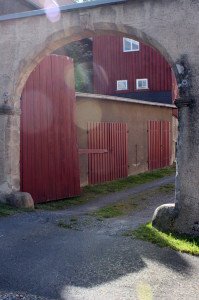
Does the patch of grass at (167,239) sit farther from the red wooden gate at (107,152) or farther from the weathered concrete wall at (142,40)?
the red wooden gate at (107,152)

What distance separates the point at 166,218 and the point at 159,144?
10.2m

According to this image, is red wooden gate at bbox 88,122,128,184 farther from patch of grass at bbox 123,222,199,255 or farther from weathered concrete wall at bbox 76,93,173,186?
patch of grass at bbox 123,222,199,255

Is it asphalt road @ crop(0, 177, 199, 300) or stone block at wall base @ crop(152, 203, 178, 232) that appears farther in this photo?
stone block at wall base @ crop(152, 203, 178, 232)

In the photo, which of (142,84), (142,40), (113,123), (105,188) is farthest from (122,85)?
(142,40)

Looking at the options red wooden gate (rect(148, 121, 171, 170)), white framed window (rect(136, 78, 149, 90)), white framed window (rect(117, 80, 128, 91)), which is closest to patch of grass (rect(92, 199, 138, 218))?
red wooden gate (rect(148, 121, 171, 170))

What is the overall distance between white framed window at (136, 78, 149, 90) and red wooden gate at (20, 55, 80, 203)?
1108 centimetres

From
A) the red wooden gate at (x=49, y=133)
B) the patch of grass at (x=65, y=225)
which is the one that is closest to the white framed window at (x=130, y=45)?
the red wooden gate at (x=49, y=133)

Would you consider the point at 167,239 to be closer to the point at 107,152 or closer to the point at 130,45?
the point at 107,152

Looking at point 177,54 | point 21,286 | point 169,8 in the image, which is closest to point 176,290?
point 21,286

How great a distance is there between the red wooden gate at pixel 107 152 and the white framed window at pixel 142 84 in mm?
7300

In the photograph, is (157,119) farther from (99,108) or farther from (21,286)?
(21,286)

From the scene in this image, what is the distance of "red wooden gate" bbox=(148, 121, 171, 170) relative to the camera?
14570 mm

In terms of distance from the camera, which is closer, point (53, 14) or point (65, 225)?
point (65, 225)

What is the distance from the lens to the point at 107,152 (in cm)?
1168
